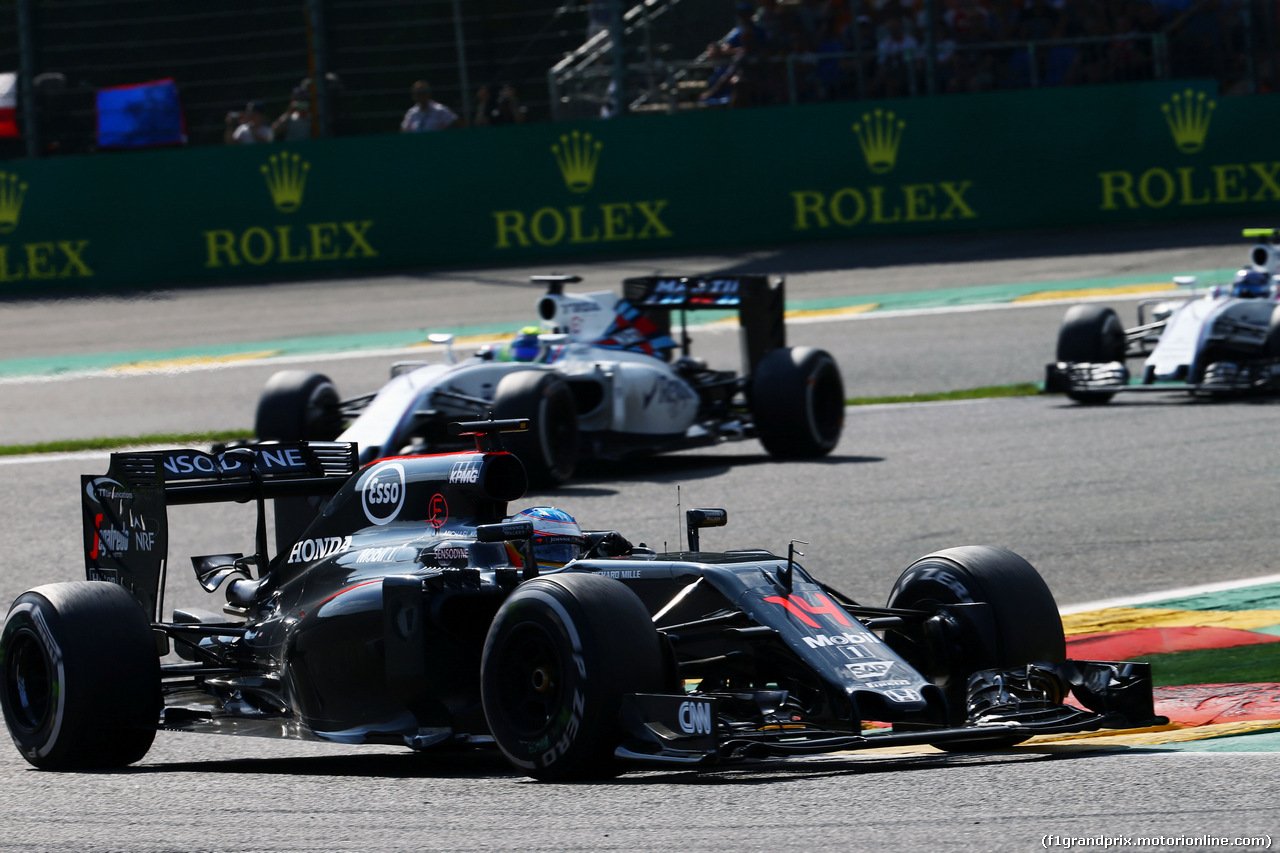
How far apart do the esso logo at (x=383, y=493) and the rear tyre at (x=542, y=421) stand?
519 cm

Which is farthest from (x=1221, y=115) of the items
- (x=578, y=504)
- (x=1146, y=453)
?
(x=578, y=504)

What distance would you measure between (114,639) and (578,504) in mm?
6149

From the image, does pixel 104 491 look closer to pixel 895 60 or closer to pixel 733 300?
pixel 733 300

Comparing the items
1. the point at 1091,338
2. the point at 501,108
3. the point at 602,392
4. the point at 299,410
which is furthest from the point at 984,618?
the point at 501,108

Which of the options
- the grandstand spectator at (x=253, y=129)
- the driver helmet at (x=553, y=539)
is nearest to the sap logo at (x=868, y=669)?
the driver helmet at (x=553, y=539)

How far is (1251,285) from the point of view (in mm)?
17000

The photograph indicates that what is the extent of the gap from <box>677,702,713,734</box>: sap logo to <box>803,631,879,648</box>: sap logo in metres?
0.57

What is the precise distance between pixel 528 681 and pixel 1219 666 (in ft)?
11.2

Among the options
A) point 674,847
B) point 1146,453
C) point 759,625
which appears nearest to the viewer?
point 674,847

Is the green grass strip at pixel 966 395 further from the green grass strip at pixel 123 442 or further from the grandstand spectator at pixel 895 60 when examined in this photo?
the grandstand spectator at pixel 895 60

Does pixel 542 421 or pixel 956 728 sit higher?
pixel 542 421

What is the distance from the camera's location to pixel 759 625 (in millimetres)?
5848

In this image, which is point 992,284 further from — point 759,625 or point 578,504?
point 759,625

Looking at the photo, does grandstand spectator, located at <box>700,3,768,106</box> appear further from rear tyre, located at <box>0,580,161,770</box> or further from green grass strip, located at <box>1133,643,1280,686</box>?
rear tyre, located at <box>0,580,161,770</box>
